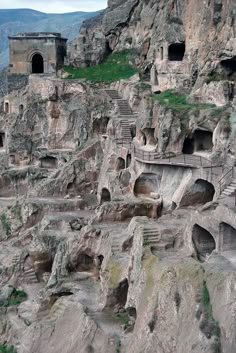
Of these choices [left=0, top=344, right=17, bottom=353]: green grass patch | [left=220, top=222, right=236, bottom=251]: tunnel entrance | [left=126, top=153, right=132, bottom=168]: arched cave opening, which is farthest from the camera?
[left=126, top=153, right=132, bottom=168]: arched cave opening

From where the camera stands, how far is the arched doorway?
158ft

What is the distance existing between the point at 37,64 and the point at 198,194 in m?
25.8

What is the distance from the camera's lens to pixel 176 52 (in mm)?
38156

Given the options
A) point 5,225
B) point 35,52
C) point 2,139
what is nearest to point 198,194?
point 5,225

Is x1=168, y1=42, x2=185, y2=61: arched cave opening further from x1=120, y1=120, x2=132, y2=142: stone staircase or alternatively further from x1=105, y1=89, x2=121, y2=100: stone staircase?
x1=120, y1=120, x2=132, y2=142: stone staircase

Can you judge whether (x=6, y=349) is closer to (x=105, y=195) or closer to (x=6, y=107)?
(x=105, y=195)

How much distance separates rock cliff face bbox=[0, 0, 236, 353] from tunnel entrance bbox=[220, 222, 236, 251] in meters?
0.04

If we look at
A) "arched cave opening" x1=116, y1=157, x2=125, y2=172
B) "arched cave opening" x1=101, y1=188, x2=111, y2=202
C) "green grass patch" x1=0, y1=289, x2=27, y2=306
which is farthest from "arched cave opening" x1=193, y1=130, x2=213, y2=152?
"green grass patch" x1=0, y1=289, x2=27, y2=306

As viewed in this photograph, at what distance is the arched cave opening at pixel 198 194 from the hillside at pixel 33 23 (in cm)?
10405

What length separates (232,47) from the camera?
100ft

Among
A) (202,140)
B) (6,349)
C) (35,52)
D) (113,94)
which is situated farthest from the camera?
(35,52)

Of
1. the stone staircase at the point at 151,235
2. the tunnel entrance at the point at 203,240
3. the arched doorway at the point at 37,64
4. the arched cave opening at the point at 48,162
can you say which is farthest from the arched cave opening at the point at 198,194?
the arched doorway at the point at 37,64

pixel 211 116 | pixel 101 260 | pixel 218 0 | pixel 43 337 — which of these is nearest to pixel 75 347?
pixel 43 337

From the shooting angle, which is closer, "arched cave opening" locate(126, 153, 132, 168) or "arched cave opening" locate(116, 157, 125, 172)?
"arched cave opening" locate(126, 153, 132, 168)
